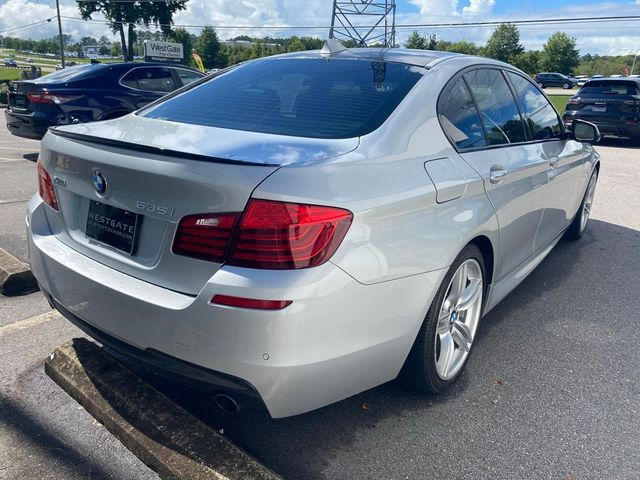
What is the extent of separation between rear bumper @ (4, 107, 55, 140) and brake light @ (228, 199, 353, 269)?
7532 mm

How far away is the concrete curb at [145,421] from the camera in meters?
1.97

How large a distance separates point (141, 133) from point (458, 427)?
190cm

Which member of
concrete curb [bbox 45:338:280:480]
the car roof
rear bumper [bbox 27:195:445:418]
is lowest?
concrete curb [bbox 45:338:280:480]

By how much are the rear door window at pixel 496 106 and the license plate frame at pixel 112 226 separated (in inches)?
76.0

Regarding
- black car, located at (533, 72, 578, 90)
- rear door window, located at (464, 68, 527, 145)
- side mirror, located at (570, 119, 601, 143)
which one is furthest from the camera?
black car, located at (533, 72, 578, 90)

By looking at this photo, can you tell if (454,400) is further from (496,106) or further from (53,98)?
(53,98)

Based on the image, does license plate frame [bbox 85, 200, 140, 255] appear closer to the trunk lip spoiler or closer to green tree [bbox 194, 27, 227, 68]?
the trunk lip spoiler

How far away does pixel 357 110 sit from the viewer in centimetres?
243

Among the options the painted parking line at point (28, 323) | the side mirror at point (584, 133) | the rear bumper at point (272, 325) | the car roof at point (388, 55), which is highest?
the car roof at point (388, 55)

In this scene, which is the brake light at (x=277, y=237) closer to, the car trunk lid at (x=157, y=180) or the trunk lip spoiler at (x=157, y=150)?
the car trunk lid at (x=157, y=180)

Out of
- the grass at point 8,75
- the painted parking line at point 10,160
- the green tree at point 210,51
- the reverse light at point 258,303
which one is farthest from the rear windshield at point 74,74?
the green tree at point 210,51

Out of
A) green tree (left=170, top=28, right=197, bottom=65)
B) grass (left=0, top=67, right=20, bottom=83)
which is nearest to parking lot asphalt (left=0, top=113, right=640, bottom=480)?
grass (left=0, top=67, right=20, bottom=83)

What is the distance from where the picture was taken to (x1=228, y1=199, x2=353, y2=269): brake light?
177 centimetres

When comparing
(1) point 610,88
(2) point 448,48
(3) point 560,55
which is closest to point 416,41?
(2) point 448,48
